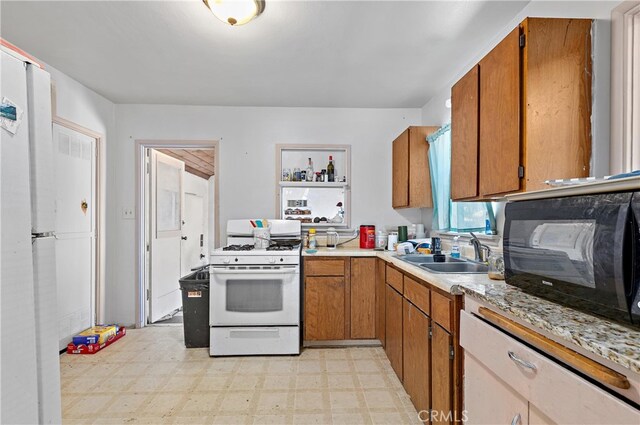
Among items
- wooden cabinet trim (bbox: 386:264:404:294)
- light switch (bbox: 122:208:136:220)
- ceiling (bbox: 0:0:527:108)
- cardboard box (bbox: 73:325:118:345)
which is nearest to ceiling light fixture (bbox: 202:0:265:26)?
ceiling (bbox: 0:0:527:108)

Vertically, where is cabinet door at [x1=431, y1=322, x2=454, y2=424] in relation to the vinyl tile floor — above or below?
above

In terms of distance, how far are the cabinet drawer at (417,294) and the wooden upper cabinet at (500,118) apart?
2.09ft

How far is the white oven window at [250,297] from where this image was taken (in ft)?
8.60

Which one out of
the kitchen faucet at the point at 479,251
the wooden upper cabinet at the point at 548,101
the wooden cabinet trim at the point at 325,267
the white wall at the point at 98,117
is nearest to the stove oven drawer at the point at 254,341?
the wooden cabinet trim at the point at 325,267

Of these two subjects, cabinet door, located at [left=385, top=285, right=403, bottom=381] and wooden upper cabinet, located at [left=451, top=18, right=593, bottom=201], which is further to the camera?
cabinet door, located at [left=385, top=285, right=403, bottom=381]

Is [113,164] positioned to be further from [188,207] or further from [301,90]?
[301,90]

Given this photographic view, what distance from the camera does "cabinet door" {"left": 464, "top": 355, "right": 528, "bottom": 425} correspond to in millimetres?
937

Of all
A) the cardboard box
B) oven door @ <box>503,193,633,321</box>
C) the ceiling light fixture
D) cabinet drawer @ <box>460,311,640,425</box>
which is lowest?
the cardboard box

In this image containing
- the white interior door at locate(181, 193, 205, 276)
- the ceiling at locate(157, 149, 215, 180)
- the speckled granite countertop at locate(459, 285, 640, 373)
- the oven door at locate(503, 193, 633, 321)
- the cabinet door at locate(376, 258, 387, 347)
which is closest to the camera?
the speckled granite countertop at locate(459, 285, 640, 373)

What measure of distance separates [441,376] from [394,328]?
2.61 feet

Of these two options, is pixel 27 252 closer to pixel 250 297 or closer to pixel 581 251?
pixel 581 251

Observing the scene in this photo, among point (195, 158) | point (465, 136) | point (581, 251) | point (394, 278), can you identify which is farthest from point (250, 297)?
point (195, 158)

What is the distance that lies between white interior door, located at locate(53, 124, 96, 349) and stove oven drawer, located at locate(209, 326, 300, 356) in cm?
135

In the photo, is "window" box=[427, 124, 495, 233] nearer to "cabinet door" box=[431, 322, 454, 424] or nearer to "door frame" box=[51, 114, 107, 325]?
"cabinet door" box=[431, 322, 454, 424]
